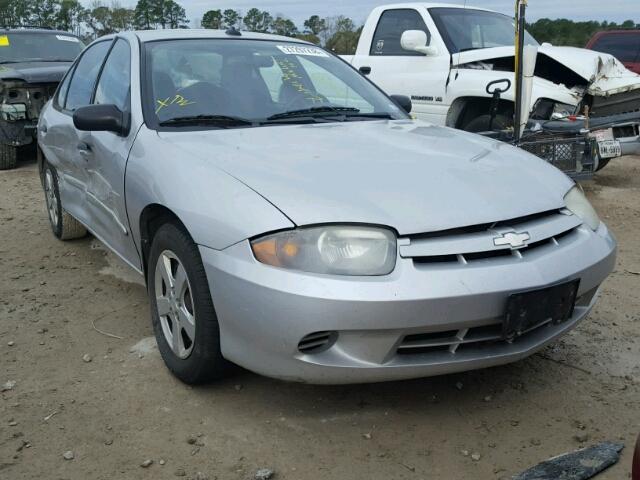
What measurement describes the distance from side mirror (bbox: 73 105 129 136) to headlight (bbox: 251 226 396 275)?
1299mm

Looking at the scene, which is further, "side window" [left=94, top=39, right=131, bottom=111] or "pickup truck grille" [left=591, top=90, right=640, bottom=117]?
"pickup truck grille" [left=591, top=90, right=640, bottom=117]

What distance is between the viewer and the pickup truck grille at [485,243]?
227 cm

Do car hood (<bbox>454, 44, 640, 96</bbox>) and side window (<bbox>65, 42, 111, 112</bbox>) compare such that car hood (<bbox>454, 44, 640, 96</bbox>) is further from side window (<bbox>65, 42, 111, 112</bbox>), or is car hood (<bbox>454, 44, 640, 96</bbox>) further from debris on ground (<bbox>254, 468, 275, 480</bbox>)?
debris on ground (<bbox>254, 468, 275, 480</bbox>)

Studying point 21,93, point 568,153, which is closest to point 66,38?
point 21,93

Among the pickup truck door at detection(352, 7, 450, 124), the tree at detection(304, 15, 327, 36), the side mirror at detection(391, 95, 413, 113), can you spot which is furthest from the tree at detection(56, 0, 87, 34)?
the side mirror at detection(391, 95, 413, 113)

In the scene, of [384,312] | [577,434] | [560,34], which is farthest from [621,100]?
[560,34]

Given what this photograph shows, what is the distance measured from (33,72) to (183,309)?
6248 millimetres

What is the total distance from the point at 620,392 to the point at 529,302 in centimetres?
83

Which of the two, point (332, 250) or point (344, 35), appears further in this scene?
point (344, 35)

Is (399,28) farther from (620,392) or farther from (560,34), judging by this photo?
(560,34)

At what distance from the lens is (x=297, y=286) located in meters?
2.18

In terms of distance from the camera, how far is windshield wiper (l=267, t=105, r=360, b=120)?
3.36 metres

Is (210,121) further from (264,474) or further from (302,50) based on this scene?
(264,474)

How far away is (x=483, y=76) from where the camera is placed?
6230mm
